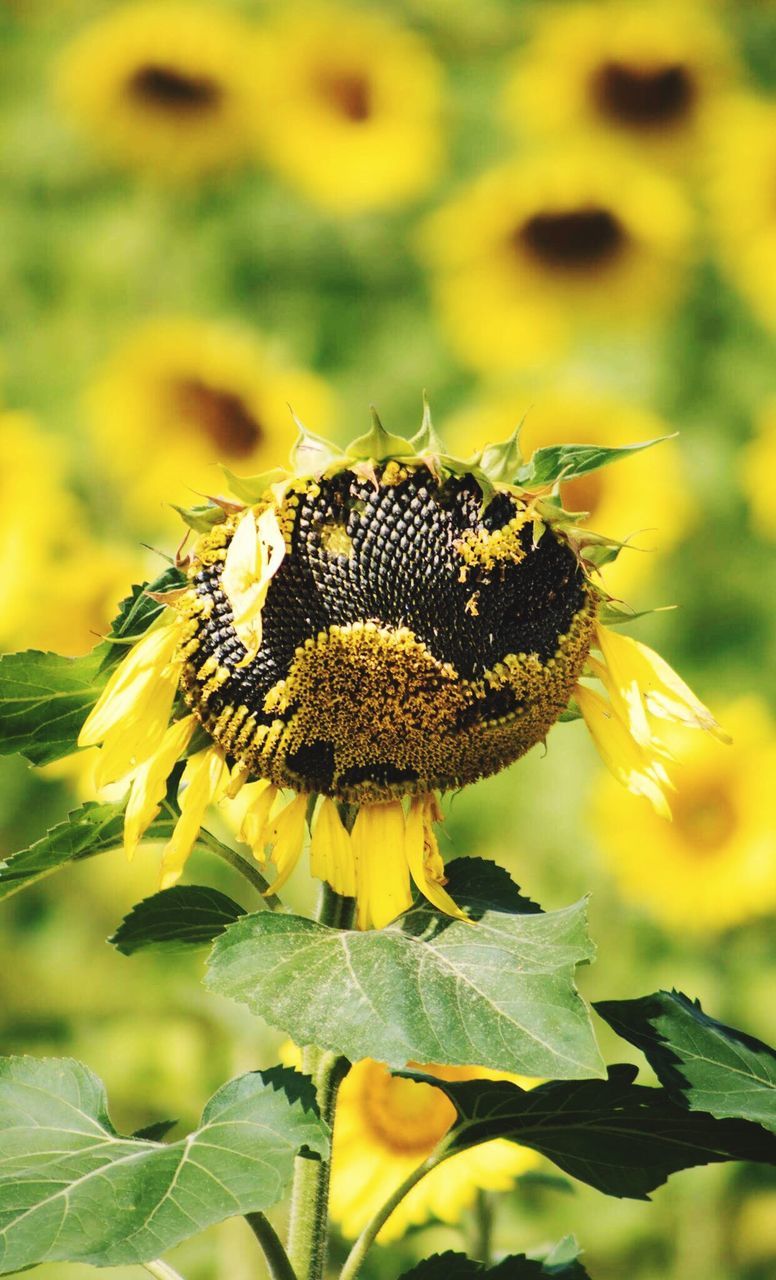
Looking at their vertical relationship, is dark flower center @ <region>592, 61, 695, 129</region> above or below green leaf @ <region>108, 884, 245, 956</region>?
above

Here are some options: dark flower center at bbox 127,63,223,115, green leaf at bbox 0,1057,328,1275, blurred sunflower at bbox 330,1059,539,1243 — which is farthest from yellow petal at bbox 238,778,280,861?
dark flower center at bbox 127,63,223,115

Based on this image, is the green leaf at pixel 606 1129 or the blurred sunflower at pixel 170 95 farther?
the blurred sunflower at pixel 170 95

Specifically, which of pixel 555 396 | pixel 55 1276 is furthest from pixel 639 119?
pixel 55 1276

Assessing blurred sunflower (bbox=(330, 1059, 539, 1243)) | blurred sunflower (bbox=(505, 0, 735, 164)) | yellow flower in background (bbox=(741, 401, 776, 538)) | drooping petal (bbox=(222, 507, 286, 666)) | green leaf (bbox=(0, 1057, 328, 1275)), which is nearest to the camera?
green leaf (bbox=(0, 1057, 328, 1275))

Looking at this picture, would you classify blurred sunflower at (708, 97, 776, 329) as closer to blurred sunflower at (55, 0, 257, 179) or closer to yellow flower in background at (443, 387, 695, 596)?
yellow flower in background at (443, 387, 695, 596)

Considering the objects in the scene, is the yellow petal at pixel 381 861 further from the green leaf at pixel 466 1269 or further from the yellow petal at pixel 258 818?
the green leaf at pixel 466 1269

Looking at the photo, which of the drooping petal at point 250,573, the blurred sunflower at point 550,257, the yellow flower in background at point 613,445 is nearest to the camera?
the drooping petal at point 250,573

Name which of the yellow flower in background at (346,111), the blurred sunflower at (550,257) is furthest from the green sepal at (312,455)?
the yellow flower in background at (346,111)

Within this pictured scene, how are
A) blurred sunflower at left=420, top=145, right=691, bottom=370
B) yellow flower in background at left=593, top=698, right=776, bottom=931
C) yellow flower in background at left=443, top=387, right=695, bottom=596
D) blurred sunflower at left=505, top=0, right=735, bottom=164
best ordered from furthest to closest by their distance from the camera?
blurred sunflower at left=505, top=0, right=735, bottom=164 < blurred sunflower at left=420, top=145, right=691, bottom=370 < yellow flower in background at left=443, top=387, right=695, bottom=596 < yellow flower in background at left=593, top=698, right=776, bottom=931
